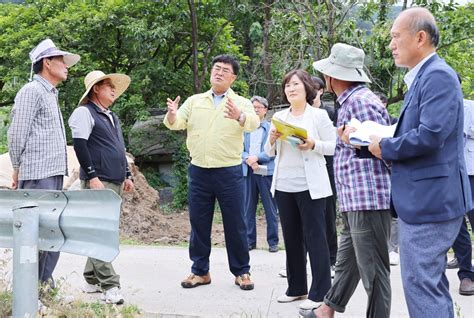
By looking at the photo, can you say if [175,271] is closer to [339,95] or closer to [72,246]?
[339,95]

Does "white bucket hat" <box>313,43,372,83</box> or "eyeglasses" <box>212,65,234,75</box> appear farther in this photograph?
"eyeglasses" <box>212,65,234,75</box>

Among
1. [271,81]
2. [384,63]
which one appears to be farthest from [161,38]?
[384,63]

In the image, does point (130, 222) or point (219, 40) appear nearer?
point (130, 222)

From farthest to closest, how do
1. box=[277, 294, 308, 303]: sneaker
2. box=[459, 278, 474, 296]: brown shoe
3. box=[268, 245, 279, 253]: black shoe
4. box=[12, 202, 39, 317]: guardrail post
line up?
box=[268, 245, 279, 253]: black shoe
box=[459, 278, 474, 296]: brown shoe
box=[277, 294, 308, 303]: sneaker
box=[12, 202, 39, 317]: guardrail post

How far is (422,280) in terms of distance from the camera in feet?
11.0

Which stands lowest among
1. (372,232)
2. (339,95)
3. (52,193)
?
(372,232)

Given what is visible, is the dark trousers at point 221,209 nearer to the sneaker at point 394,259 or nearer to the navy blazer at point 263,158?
the sneaker at point 394,259

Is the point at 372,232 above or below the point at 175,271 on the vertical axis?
above

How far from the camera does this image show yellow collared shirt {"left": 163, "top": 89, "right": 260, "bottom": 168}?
18.4 ft

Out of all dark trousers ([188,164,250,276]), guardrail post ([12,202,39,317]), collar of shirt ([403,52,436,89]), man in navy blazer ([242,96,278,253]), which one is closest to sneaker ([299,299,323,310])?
dark trousers ([188,164,250,276])

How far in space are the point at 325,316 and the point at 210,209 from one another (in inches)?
69.1

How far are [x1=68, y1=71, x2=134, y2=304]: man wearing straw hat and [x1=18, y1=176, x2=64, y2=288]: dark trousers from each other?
14.4 inches

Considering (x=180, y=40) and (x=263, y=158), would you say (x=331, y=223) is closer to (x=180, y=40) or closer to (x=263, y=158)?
(x=263, y=158)

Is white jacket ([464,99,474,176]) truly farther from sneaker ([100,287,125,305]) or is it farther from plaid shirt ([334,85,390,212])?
sneaker ([100,287,125,305])
